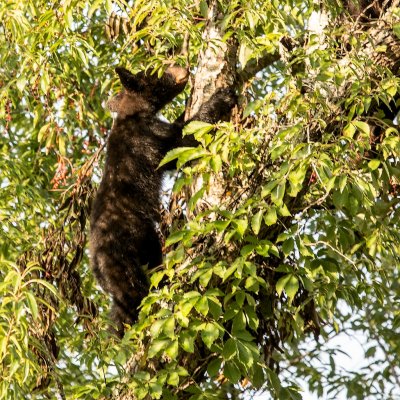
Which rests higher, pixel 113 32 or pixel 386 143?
pixel 113 32

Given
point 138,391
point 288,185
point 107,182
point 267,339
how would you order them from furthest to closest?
1. point 107,182
2. point 267,339
3. point 288,185
4. point 138,391

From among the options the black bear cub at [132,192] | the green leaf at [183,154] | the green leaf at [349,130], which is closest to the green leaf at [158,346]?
the green leaf at [183,154]

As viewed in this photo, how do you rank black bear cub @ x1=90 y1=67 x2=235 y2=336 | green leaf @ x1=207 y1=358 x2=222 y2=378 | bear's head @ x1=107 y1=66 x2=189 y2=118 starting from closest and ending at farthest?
green leaf @ x1=207 y1=358 x2=222 y2=378 < black bear cub @ x1=90 y1=67 x2=235 y2=336 < bear's head @ x1=107 y1=66 x2=189 y2=118

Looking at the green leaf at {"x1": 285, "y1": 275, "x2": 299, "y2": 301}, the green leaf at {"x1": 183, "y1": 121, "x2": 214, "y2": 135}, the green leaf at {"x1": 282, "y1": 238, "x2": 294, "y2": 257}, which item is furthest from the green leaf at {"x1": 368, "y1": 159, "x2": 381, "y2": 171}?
the green leaf at {"x1": 183, "y1": 121, "x2": 214, "y2": 135}

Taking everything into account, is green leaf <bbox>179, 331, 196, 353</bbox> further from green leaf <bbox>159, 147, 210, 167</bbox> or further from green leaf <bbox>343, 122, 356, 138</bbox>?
green leaf <bbox>343, 122, 356, 138</bbox>

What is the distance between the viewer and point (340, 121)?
4.33 metres

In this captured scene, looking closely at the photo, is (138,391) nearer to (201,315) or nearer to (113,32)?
(201,315)

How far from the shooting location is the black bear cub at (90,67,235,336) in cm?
579

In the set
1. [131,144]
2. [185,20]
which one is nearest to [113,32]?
[131,144]

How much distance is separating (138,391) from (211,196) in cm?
127

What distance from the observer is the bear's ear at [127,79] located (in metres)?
6.41

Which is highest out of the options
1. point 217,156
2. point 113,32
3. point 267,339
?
point 113,32

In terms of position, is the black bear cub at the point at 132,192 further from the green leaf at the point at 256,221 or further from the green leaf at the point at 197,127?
the green leaf at the point at 256,221

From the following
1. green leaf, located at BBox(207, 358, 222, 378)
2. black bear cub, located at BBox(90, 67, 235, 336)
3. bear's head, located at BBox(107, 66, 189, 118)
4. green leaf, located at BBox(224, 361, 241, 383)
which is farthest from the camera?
bear's head, located at BBox(107, 66, 189, 118)
